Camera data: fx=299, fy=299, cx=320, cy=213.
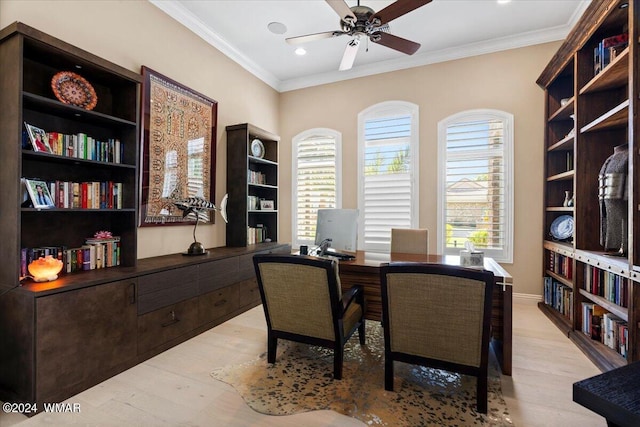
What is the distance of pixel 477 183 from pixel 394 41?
7.52 ft

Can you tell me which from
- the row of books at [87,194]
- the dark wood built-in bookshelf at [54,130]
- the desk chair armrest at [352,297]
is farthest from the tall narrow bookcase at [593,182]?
the row of books at [87,194]

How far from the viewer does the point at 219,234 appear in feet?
13.3

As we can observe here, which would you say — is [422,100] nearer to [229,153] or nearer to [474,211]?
[474,211]

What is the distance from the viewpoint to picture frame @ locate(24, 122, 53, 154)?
2.03 meters

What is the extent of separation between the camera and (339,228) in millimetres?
3156

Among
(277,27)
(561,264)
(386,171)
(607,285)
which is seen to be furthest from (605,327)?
(277,27)

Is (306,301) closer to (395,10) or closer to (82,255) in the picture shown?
(82,255)

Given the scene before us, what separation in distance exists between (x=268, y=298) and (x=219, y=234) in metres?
2.05

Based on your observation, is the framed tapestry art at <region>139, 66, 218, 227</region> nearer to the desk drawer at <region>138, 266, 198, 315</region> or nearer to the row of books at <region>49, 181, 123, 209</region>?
the row of books at <region>49, 181, 123, 209</region>

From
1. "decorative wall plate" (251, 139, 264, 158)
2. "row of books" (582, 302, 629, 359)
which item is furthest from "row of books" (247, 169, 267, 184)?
"row of books" (582, 302, 629, 359)

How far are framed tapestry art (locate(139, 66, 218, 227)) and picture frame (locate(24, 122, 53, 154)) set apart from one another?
2.81 ft

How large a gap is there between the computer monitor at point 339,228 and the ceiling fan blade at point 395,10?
1.73m

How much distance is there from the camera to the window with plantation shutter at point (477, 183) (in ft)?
13.1

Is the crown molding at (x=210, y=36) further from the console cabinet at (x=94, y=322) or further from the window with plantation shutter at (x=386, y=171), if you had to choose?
the console cabinet at (x=94, y=322)
